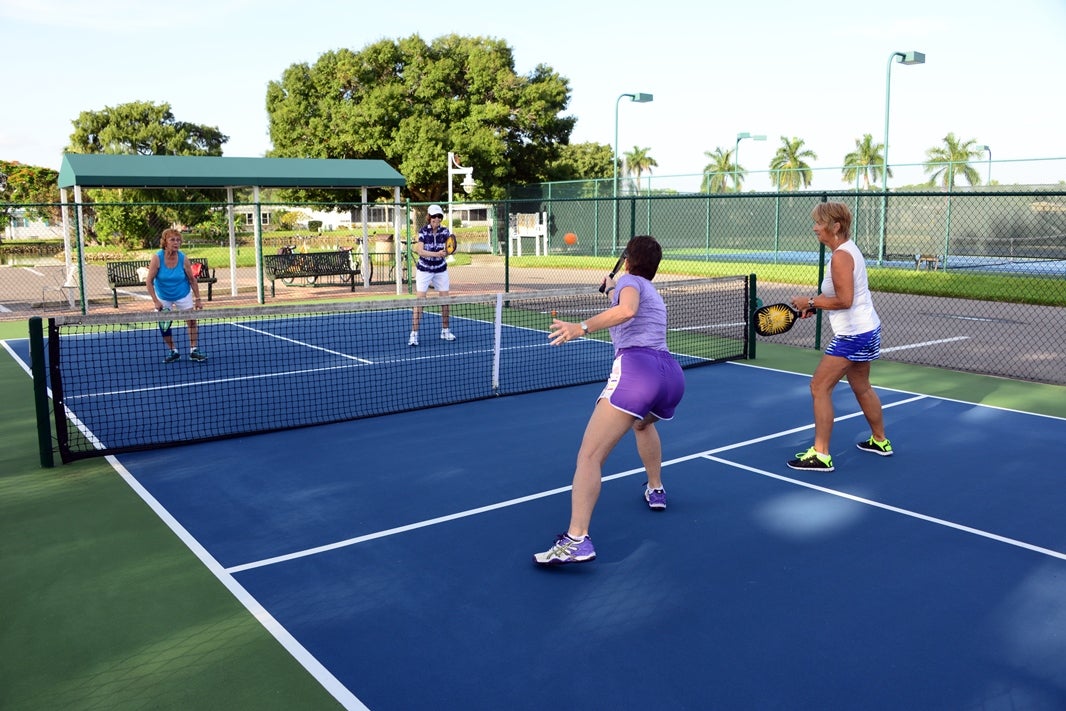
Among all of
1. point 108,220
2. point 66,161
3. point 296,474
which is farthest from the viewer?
point 108,220

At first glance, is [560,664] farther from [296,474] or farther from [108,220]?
[108,220]

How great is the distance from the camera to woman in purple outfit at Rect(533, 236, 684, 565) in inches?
184

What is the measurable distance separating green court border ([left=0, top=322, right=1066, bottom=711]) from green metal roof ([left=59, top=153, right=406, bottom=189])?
1342 centimetres

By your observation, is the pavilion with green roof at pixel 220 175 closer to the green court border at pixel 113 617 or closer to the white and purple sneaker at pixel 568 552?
the green court border at pixel 113 617

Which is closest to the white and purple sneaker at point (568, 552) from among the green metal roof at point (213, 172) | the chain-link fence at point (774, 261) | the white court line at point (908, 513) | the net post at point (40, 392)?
the white court line at point (908, 513)

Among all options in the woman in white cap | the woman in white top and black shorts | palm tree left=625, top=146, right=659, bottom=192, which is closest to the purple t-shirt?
the woman in white top and black shorts

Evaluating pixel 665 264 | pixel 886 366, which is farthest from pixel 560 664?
pixel 665 264

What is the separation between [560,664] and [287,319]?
1373cm

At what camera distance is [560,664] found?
3781mm

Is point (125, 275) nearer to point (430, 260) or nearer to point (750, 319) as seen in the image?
point (430, 260)

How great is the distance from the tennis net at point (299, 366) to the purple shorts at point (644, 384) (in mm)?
3525

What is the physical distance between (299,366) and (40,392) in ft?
14.5

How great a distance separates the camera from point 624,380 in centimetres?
480

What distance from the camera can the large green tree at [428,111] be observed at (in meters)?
34.0
